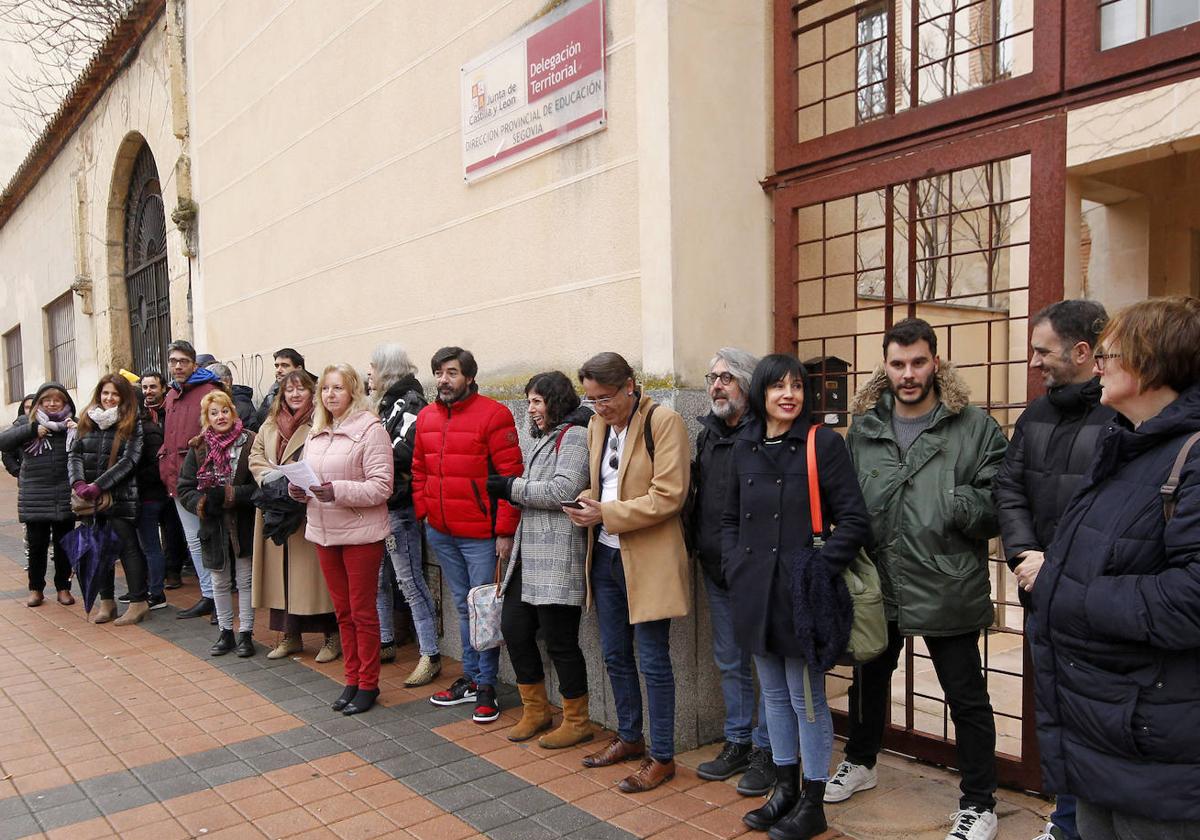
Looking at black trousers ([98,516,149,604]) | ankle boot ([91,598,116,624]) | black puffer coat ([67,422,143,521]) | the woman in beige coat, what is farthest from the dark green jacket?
ankle boot ([91,598,116,624])

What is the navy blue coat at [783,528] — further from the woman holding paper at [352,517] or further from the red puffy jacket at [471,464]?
the woman holding paper at [352,517]

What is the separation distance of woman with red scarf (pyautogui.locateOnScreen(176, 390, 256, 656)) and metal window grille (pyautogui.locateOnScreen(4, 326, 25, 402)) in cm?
1847

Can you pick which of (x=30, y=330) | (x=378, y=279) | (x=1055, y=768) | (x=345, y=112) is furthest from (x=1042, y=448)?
(x=30, y=330)

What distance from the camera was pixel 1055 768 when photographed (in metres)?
2.20

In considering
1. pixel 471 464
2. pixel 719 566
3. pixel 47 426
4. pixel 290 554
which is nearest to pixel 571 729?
pixel 719 566

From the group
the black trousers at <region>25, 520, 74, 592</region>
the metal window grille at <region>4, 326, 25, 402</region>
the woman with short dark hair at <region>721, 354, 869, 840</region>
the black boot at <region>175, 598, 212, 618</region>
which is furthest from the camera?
the metal window grille at <region>4, 326, 25, 402</region>

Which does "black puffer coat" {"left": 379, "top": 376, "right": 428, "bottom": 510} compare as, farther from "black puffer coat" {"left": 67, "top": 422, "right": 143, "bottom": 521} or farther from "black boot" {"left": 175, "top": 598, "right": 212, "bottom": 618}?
"black boot" {"left": 175, "top": 598, "right": 212, "bottom": 618}

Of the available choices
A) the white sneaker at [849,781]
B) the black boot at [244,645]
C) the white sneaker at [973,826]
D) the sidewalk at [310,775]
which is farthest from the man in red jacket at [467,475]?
the white sneaker at [973,826]

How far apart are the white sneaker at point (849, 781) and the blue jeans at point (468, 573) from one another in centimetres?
188

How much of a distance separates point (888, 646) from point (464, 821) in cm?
184

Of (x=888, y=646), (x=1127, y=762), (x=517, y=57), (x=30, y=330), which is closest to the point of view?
(x=1127, y=762)

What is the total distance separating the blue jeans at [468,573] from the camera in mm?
4594

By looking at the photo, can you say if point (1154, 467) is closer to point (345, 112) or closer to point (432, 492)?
point (432, 492)

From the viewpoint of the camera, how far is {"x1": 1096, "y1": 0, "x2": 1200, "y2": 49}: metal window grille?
3453 millimetres
